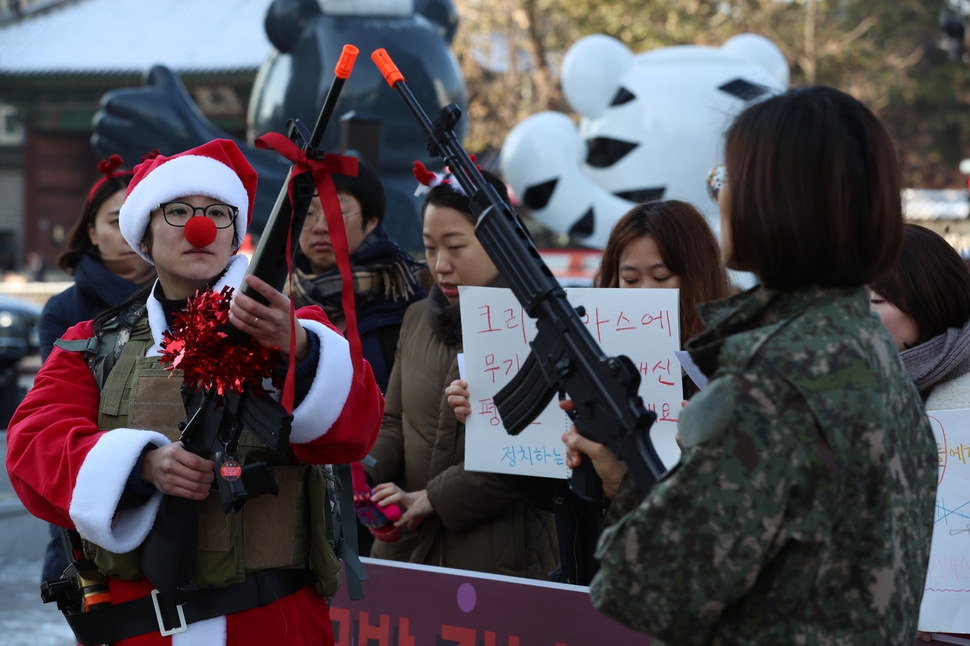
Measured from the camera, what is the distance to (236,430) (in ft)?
6.16

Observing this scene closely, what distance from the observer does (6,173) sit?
27578mm

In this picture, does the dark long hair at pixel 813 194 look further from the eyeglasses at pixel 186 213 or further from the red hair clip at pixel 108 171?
the red hair clip at pixel 108 171

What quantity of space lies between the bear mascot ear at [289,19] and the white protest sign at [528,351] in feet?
19.6

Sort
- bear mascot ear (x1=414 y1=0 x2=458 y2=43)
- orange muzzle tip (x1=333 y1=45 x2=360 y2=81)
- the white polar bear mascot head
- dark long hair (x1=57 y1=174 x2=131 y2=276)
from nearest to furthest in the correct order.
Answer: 1. orange muzzle tip (x1=333 y1=45 x2=360 y2=81)
2. dark long hair (x1=57 y1=174 x2=131 y2=276)
3. bear mascot ear (x1=414 y1=0 x2=458 y2=43)
4. the white polar bear mascot head

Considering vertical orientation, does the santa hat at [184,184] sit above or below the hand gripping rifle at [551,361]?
above

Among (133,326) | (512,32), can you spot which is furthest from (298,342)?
(512,32)

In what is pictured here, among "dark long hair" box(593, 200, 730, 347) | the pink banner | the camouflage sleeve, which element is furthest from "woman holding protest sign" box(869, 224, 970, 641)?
the camouflage sleeve

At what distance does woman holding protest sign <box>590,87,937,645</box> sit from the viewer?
4.01ft

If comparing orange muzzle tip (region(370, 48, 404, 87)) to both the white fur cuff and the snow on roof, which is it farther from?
the snow on roof

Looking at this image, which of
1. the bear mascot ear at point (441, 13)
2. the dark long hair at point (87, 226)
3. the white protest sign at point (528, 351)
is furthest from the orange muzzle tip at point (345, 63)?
the bear mascot ear at point (441, 13)

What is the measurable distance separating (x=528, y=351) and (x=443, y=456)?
519 mm

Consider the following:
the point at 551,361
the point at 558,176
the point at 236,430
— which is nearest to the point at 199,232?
the point at 236,430

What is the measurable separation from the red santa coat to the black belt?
17 millimetres

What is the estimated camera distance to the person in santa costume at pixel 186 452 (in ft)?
6.15
